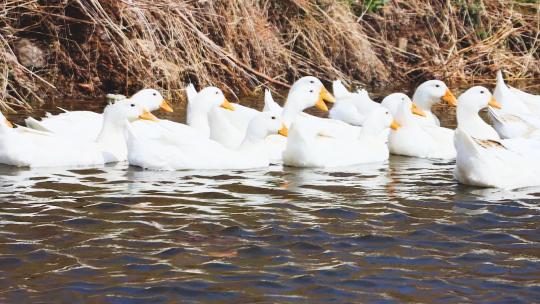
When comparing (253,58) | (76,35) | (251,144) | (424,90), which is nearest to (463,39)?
(253,58)

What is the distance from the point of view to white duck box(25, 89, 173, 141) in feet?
34.4

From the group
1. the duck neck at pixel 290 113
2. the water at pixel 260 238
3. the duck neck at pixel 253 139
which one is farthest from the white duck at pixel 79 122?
the duck neck at pixel 290 113

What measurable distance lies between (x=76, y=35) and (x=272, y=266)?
28.9 ft

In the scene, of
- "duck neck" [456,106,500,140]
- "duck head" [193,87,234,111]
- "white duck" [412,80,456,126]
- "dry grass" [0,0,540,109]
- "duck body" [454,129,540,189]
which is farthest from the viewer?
"dry grass" [0,0,540,109]

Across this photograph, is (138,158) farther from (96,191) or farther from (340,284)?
(340,284)

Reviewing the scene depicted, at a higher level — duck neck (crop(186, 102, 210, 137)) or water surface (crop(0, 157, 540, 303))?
duck neck (crop(186, 102, 210, 137))

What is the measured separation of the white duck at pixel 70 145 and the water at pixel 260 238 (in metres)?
0.17

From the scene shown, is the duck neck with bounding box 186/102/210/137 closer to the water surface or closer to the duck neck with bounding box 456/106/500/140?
the water surface

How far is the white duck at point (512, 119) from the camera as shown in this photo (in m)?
11.4

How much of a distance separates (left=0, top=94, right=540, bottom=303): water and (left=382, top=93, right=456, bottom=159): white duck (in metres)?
1.33

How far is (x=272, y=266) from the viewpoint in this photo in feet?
20.5

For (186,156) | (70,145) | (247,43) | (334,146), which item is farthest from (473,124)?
(247,43)

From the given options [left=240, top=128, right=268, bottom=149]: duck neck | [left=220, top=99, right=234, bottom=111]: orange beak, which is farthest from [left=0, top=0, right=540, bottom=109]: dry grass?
[left=240, top=128, right=268, bottom=149]: duck neck

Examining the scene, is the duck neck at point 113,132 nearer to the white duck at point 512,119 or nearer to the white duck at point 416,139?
the white duck at point 416,139
